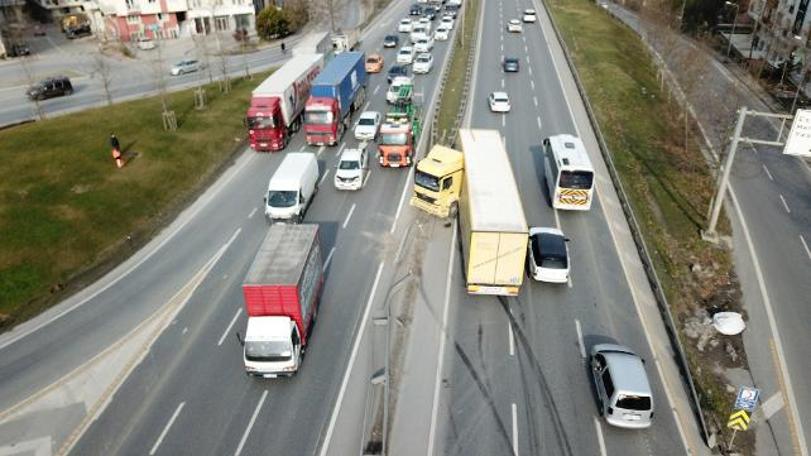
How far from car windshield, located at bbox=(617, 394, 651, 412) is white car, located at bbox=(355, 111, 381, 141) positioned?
30.3 metres

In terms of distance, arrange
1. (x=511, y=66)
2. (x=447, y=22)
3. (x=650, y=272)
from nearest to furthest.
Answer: (x=650, y=272) < (x=511, y=66) < (x=447, y=22)

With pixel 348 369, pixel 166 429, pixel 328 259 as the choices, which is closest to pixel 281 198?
pixel 328 259

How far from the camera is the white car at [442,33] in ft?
253

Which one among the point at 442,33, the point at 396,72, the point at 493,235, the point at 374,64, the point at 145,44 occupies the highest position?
the point at 442,33

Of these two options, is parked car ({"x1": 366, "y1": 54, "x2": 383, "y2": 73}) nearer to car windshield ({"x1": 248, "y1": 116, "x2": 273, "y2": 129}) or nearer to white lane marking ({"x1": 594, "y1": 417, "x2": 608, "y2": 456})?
car windshield ({"x1": 248, "y1": 116, "x2": 273, "y2": 129})

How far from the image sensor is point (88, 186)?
36.8 m

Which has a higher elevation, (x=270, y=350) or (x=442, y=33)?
(x=442, y=33)

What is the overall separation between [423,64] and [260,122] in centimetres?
2646

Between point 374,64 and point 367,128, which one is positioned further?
point 374,64

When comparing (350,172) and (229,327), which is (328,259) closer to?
(229,327)

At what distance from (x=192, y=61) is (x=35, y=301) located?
157ft

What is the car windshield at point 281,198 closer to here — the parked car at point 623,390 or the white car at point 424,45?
the parked car at point 623,390

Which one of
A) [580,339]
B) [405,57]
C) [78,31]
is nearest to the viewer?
[580,339]

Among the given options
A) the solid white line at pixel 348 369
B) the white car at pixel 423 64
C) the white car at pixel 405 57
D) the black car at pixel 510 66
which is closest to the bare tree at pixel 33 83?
the white car at pixel 423 64
